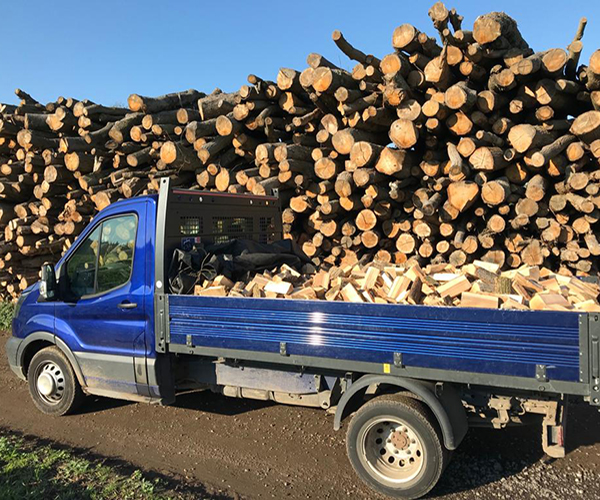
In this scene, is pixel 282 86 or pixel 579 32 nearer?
pixel 579 32

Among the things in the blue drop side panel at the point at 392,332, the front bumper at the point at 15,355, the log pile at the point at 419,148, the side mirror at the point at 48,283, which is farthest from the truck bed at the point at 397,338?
the log pile at the point at 419,148

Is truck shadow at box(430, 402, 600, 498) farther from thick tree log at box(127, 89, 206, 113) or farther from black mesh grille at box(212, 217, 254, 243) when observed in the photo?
thick tree log at box(127, 89, 206, 113)

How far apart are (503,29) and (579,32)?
3.15ft

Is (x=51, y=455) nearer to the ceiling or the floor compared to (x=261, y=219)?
nearer to the floor

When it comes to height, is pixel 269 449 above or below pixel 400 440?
below

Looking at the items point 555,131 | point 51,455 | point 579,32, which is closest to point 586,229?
point 555,131

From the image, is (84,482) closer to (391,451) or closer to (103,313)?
(103,313)

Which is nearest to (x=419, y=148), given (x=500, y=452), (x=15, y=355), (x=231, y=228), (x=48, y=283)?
(x=231, y=228)

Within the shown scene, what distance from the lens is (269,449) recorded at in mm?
4559

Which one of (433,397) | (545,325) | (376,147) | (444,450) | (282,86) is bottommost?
(444,450)

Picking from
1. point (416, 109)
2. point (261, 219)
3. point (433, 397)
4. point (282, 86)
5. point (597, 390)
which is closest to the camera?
point (597, 390)

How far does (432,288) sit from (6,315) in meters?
9.66

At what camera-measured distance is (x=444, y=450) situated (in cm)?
358

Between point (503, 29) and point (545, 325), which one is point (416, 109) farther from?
point (545, 325)
